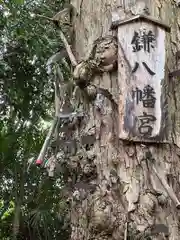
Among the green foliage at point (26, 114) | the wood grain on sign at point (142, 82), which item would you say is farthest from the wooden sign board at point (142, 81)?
the green foliage at point (26, 114)

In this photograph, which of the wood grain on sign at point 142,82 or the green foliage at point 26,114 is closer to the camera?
the wood grain on sign at point 142,82

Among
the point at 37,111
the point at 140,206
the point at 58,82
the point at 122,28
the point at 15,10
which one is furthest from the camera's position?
the point at 37,111

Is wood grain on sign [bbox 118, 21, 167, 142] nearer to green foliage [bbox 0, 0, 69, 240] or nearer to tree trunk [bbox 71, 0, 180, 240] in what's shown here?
tree trunk [bbox 71, 0, 180, 240]

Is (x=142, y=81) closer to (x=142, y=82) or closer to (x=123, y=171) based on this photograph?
(x=142, y=82)

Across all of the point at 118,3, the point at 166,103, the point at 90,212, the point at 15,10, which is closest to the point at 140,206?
the point at 90,212

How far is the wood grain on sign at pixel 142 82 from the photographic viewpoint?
3.36 feet

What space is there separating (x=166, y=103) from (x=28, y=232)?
Answer: 2410 millimetres

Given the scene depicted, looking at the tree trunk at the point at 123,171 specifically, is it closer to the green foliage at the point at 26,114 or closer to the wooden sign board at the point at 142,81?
the wooden sign board at the point at 142,81

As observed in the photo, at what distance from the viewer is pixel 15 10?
2.49m

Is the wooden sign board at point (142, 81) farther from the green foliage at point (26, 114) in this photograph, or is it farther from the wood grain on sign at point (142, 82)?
the green foliage at point (26, 114)

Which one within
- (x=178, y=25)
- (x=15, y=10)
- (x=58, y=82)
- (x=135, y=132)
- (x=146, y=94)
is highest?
(x=15, y=10)

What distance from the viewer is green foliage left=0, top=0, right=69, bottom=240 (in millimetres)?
2615

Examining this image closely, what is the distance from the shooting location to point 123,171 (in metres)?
1.02

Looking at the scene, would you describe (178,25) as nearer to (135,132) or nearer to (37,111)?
(135,132)
